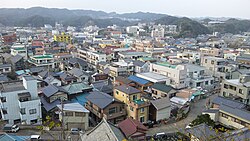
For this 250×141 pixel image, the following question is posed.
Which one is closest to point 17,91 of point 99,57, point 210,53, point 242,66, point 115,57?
point 99,57

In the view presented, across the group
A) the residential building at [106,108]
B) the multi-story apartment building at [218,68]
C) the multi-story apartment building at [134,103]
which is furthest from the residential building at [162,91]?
the multi-story apartment building at [218,68]

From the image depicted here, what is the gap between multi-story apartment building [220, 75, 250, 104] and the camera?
18.1 m

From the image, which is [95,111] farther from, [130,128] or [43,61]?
[43,61]

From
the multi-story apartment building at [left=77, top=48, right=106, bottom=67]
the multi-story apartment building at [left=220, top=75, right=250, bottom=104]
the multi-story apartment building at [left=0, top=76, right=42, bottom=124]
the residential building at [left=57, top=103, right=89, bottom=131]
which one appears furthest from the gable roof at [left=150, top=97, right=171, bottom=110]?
the multi-story apartment building at [left=77, top=48, right=106, bottom=67]

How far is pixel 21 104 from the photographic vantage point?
45.9 feet

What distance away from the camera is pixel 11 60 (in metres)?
27.7

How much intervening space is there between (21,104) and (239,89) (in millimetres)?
16972

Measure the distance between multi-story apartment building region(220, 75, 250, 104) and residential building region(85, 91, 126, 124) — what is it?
990 centimetres

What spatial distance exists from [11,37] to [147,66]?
3684 cm

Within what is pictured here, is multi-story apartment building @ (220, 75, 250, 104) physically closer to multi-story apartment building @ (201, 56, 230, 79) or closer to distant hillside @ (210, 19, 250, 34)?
multi-story apartment building @ (201, 56, 230, 79)

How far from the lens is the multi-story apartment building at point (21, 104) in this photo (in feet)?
46.4

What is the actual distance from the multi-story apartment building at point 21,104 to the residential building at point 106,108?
11.8 feet

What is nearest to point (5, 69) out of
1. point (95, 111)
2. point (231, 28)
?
point (95, 111)

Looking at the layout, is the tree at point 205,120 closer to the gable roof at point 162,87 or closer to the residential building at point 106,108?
the residential building at point 106,108
